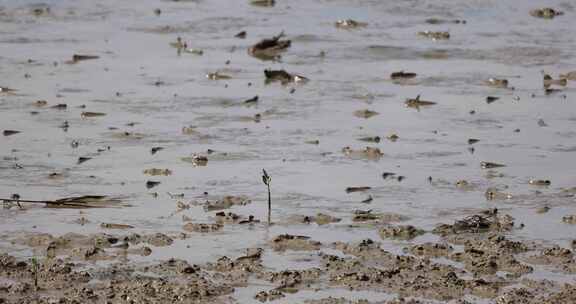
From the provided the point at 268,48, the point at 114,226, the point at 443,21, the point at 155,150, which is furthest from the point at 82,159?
the point at 443,21

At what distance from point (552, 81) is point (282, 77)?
7.16 feet

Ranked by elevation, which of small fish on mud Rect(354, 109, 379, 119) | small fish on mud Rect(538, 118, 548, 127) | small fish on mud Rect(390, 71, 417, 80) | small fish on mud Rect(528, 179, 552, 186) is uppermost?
small fish on mud Rect(390, 71, 417, 80)

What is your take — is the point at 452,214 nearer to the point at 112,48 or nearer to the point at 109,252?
the point at 109,252

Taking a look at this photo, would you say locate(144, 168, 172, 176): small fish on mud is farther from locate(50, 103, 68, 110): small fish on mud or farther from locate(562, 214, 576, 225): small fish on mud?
locate(562, 214, 576, 225): small fish on mud

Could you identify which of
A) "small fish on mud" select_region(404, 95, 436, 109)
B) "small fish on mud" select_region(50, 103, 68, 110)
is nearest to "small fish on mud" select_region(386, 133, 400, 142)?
"small fish on mud" select_region(404, 95, 436, 109)

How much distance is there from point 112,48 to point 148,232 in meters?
5.68

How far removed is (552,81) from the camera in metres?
11.6

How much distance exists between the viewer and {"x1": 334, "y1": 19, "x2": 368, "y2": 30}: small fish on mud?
46.8 feet

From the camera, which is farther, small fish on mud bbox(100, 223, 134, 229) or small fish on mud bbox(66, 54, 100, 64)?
small fish on mud bbox(66, 54, 100, 64)

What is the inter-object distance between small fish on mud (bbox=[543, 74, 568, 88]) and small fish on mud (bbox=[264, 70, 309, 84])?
1926mm

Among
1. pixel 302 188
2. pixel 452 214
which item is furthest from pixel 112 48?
pixel 452 214

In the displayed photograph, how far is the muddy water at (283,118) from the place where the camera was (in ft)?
26.3

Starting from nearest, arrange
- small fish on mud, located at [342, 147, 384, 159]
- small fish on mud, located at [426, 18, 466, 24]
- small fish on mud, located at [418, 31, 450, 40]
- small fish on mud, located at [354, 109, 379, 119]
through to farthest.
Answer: small fish on mud, located at [342, 147, 384, 159] < small fish on mud, located at [354, 109, 379, 119] < small fish on mud, located at [418, 31, 450, 40] < small fish on mud, located at [426, 18, 466, 24]

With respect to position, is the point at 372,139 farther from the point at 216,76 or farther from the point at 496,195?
the point at 216,76
